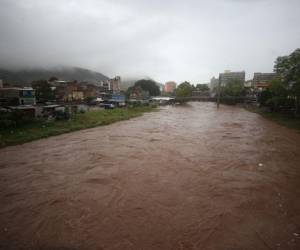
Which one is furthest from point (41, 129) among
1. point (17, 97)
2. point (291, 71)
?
point (291, 71)

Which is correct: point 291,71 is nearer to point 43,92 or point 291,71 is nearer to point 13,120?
point 13,120

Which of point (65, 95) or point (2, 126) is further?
point (65, 95)

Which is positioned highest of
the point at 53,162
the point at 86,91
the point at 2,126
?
the point at 86,91

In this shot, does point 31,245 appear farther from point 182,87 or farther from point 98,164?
point 182,87

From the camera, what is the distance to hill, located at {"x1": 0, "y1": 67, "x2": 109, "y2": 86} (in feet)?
378

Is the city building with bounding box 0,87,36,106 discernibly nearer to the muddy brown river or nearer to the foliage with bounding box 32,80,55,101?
the foliage with bounding box 32,80,55,101

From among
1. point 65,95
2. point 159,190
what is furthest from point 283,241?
point 65,95

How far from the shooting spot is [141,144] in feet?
42.7

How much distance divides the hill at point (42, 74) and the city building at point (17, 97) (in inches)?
2968

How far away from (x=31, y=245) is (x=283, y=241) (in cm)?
565

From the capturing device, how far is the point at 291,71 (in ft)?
73.1

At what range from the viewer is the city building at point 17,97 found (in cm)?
3000

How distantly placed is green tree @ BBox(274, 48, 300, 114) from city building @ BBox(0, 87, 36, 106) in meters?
38.1

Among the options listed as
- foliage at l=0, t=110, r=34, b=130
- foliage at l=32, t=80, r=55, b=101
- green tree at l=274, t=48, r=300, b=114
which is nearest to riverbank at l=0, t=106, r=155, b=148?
foliage at l=0, t=110, r=34, b=130
